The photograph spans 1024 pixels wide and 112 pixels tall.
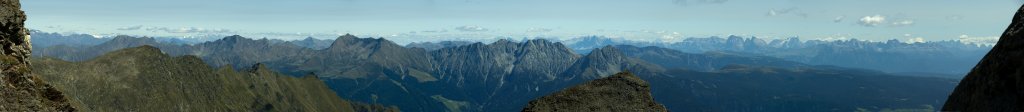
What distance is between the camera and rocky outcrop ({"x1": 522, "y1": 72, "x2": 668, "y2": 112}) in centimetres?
4775

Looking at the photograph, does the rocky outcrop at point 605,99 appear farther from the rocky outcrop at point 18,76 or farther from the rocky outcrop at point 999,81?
the rocky outcrop at point 18,76

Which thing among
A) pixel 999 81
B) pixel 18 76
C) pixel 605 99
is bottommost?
pixel 605 99

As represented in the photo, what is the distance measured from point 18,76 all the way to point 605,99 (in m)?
33.1

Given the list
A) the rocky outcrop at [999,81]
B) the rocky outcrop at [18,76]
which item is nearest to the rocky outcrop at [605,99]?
the rocky outcrop at [999,81]

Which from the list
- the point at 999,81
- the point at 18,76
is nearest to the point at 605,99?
the point at 999,81

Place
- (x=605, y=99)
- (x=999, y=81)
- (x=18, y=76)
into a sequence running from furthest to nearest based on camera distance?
(x=605, y=99)
(x=18, y=76)
(x=999, y=81)

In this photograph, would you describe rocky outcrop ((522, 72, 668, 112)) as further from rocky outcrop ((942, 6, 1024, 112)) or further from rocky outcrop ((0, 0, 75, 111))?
rocky outcrop ((0, 0, 75, 111))

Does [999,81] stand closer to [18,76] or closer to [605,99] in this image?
[605,99]

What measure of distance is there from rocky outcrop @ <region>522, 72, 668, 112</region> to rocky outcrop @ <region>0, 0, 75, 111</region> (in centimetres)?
2757

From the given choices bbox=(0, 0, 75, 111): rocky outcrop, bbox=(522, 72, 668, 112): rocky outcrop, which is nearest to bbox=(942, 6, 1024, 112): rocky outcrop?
bbox=(522, 72, 668, 112): rocky outcrop

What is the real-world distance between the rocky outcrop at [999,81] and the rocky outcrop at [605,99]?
825 inches

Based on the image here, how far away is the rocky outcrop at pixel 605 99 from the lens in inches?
→ 1880

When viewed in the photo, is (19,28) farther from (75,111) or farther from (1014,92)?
(1014,92)

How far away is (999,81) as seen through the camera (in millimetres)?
25297
